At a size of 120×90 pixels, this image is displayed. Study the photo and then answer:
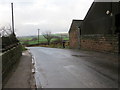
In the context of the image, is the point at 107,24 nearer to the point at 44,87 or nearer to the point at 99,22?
the point at 99,22

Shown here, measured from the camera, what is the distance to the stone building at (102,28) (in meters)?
15.7

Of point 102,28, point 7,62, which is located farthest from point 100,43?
point 7,62

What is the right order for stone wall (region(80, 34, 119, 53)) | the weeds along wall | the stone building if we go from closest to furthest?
the weeds along wall, the stone building, stone wall (region(80, 34, 119, 53))

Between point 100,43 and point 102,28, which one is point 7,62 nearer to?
point 102,28

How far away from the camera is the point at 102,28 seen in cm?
1809

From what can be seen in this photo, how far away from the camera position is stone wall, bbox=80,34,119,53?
15.8 meters

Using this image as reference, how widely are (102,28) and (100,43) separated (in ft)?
5.92

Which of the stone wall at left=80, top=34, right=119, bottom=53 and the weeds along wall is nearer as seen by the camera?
the weeds along wall

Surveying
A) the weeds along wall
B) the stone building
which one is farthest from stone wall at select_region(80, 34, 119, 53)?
the weeds along wall

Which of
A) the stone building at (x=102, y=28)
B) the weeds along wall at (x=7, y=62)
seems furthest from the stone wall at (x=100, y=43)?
the weeds along wall at (x=7, y=62)

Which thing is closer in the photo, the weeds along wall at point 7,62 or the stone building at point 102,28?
the weeds along wall at point 7,62

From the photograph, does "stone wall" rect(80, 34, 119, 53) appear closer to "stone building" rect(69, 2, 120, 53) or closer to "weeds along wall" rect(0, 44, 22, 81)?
"stone building" rect(69, 2, 120, 53)

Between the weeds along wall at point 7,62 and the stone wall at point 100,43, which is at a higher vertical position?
the stone wall at point 100,43

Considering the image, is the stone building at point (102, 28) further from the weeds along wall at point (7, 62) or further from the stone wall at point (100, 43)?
the weeds along wall at point (7, 62)
